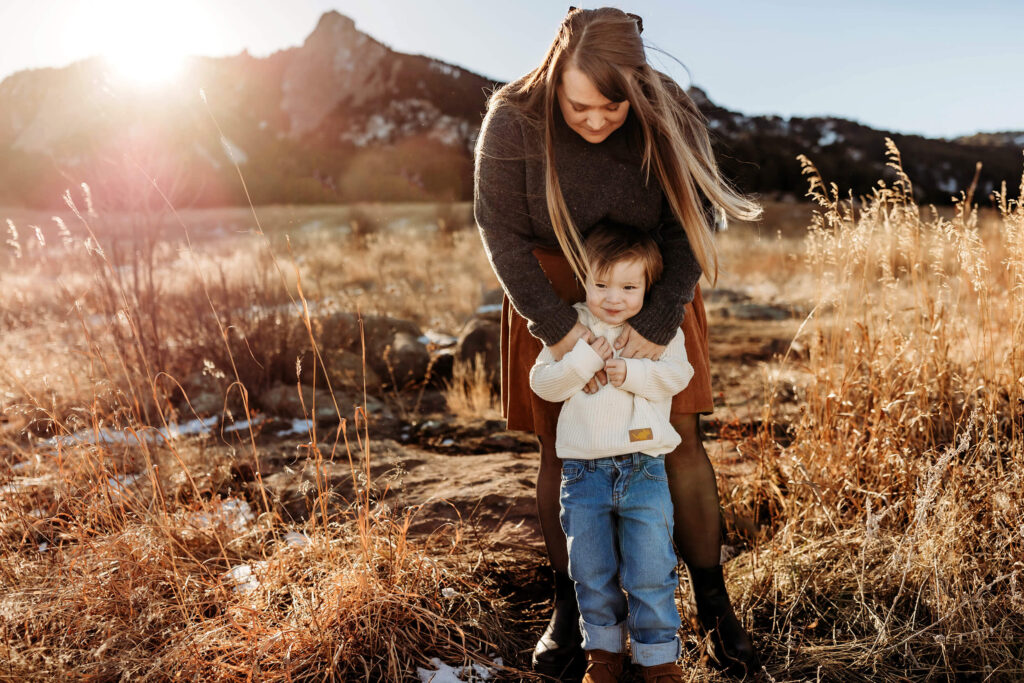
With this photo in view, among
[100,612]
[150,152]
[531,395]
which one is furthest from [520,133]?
[150,152]

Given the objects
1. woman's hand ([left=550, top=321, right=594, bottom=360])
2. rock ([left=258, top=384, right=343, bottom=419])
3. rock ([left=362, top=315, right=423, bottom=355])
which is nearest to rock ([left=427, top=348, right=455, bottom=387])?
rock ([left=362, top=315, right=423, bottom=355])

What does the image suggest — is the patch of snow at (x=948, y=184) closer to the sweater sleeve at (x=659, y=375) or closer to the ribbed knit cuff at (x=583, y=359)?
the sweater sleeve at (x=659, y=375)

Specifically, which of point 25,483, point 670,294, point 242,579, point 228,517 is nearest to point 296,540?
point 242,579

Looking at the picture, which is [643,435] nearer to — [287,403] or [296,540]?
[296,540]

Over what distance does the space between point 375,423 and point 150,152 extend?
1937 mm

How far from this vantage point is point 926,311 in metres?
2.70

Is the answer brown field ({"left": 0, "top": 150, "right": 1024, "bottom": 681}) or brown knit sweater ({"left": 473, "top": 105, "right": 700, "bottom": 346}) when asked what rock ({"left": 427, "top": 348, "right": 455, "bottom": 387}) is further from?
brown knit sweater ({"left": 473, "top": 105, "right": 700, "bottom": 346})

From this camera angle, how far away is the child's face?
1786 mm

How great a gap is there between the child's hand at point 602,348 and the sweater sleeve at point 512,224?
0.27ft

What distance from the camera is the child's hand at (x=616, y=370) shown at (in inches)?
69.2

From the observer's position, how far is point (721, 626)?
74.6 inches

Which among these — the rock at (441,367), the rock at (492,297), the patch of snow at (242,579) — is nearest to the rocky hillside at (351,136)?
the rock at (492,297)

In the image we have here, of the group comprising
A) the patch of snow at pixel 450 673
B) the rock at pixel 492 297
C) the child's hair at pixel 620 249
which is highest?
the child's hair at pixel 620 249

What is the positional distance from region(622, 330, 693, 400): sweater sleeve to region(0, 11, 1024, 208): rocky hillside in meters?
17.5
